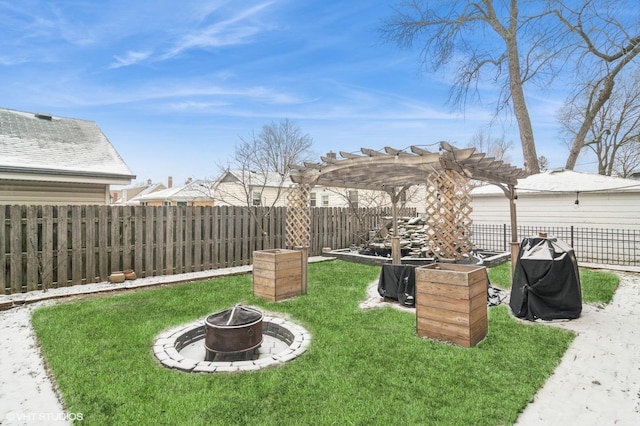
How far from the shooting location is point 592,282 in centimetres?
687

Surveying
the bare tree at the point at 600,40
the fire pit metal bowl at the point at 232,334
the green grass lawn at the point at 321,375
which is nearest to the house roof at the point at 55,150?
the green grass lawn at the point at 321,375

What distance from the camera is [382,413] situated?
7.88 feet

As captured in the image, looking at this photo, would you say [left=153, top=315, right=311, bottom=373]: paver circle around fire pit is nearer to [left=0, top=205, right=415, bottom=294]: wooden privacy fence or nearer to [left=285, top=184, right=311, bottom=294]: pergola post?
[left=285, top=184, right=311, bottom=294]: pergola post

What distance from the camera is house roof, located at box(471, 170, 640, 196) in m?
9.97

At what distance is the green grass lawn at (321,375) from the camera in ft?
7.89

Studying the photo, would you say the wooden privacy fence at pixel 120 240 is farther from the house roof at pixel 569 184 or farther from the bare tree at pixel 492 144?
the bare tree at pixel 492 144

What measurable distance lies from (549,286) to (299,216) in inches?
183

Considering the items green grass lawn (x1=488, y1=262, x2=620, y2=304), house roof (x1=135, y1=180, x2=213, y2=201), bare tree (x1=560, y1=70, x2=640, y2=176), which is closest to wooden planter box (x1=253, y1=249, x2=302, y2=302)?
green grass lawn (x1=488, y1=262, x2=620, y2=304)

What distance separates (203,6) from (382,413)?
31.9 feet

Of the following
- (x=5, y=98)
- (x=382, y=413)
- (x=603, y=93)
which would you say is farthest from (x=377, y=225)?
(x=5, y=98)

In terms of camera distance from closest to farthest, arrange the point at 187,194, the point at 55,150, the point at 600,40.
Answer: the point at 55,150 → the point at 600,40 → the point at 187,194

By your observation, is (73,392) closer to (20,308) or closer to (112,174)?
(20,308)

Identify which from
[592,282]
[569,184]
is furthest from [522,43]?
[592,282]

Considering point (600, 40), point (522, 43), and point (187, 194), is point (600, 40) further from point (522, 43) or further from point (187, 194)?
point (187, 194)
